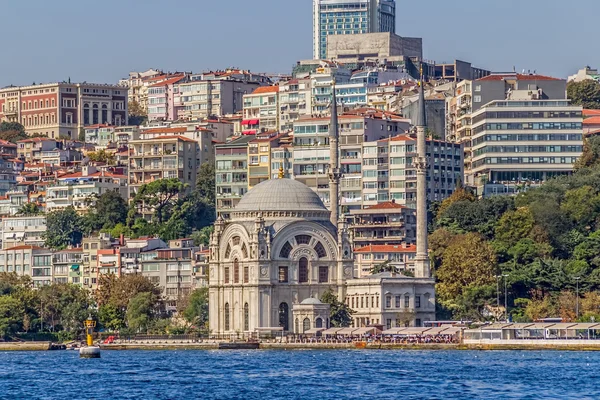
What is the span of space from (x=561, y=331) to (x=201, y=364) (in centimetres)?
1902

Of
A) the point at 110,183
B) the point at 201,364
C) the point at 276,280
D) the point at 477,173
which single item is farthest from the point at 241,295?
the point at 110,183

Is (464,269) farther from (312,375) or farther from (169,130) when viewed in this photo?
(169,130)

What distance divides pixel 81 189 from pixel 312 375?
72.8 m

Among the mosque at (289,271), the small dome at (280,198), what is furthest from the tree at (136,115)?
the mosque at (289,271)

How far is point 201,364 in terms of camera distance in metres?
88.2

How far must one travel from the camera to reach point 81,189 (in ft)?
486

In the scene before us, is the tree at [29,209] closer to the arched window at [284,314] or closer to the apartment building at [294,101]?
the apartment building at [294,101]

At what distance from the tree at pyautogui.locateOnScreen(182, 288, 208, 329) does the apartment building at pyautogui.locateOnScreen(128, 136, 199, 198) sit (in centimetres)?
→ 3206

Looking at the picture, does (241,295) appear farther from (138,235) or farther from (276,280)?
(138,235)

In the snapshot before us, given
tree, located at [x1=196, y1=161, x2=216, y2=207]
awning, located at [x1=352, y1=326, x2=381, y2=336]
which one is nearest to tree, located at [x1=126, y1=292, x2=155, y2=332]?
awning, located at [x1=352, y1=326, x2=381, y2=336]

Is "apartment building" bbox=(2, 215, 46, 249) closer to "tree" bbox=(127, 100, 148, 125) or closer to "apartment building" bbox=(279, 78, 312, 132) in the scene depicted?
"apartment building" bbox=(279, 78, 312, 132)

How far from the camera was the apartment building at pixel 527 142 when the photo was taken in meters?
130

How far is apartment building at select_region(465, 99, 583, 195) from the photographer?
129750mm

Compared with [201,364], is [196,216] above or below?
above
